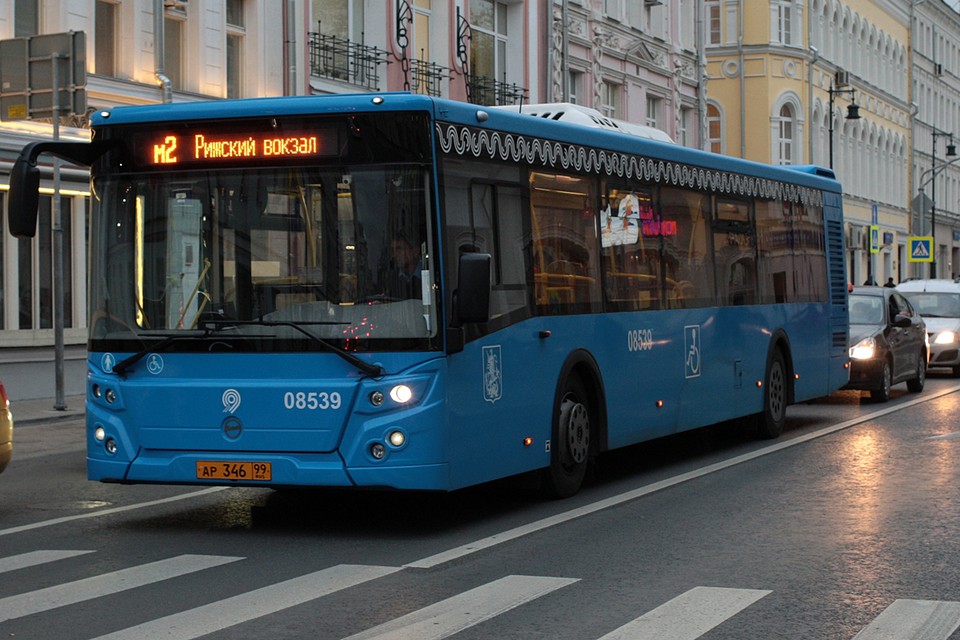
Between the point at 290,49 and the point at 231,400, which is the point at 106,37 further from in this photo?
the point at 231,400

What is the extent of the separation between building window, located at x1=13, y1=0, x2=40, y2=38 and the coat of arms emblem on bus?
45.5ft

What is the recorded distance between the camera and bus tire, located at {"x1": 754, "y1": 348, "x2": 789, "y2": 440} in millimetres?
16672

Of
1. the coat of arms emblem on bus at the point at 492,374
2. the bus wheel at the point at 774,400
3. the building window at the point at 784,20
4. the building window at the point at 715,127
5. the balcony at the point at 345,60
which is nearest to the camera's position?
the coat of arms emblem on bus at the point at 492,374

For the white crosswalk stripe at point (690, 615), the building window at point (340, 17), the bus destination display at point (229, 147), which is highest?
the building window at point (340, 17)

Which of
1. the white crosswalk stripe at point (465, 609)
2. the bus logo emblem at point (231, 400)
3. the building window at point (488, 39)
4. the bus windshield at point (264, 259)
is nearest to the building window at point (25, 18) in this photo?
the building window at point (488, 39)

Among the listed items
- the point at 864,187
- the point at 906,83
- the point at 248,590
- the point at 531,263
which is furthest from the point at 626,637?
the point at 906,83

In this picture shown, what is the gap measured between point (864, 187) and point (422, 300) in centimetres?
Result: 6016

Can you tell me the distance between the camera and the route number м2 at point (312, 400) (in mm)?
9766

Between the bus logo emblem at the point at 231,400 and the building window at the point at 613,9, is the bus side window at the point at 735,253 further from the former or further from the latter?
the building window at the point at 613,9

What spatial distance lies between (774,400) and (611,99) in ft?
81.2

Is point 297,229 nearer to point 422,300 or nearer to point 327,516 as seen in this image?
point 422,300

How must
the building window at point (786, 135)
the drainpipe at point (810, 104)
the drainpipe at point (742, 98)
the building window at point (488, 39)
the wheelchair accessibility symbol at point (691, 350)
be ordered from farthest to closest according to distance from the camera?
the drainpipe at point (810, 104)
the building window at point (786, 135)
the drainpipe at point (742, 98)
the building window at point (488, 39)
the wheelchair accessibility symbol at point (691, 350)

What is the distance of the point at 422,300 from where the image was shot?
975 cm

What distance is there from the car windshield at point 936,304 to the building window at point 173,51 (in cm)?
1434
